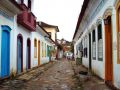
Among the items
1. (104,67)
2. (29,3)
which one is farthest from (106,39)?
(29,3)

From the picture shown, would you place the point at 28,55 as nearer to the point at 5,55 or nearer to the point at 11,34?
the point at 11,34

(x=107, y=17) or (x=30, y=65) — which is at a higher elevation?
(x=107, y=17)

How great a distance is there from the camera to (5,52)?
14.1 meters

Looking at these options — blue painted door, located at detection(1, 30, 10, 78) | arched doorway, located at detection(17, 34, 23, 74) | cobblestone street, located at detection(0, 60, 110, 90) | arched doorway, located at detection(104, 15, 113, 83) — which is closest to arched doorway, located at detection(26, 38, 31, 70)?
arched doorway, located at detection(17, 34, 23, 74)

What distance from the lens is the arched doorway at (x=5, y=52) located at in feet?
44.2

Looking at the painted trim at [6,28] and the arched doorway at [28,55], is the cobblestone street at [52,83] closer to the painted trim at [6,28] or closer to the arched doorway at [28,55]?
the painted trim at [6,28]

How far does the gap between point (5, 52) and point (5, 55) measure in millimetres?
144

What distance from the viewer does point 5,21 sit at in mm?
13703

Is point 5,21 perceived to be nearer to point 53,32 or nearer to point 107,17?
point 107,17

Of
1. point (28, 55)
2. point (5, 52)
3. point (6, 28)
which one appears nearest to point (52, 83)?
point (5, 52)

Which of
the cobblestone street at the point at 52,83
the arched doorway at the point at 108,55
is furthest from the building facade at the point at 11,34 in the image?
the arched doorway at the point at 108,55

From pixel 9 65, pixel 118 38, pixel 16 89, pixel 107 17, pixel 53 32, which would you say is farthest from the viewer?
pixel 53 32

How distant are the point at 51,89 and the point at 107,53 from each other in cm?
273

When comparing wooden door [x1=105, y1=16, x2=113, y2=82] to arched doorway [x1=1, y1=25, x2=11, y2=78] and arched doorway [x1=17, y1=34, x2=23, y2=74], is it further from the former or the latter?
arched doorway [x1=17, y1=34, x2=23, y2=74]
